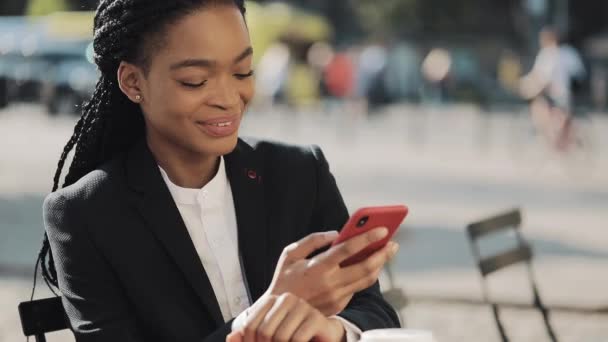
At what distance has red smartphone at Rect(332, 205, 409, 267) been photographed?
1966mm

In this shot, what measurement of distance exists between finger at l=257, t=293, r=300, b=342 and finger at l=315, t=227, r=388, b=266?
0.10m

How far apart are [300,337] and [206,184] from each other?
0.68 meters

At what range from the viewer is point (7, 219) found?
40.6 feet

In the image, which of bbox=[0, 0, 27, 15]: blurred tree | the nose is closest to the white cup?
the nose

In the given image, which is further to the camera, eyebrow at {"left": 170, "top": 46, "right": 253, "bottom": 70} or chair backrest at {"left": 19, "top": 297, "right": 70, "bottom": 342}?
chair backrest at {"left": 19, "top": 297, "right": 70, "bottom": 342}

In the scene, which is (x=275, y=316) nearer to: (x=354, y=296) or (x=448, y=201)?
(x=354, y=296)

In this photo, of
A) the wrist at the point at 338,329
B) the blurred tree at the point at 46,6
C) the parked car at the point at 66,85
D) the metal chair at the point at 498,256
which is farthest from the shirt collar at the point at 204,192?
the blurred tree at the point at 46,6

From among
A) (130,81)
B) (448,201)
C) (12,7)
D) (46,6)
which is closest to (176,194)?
(130,81)

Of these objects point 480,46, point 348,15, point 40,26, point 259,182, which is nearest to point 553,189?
point 259,182

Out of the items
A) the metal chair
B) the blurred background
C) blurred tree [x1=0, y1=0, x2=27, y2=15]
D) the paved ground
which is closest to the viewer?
the metal chair

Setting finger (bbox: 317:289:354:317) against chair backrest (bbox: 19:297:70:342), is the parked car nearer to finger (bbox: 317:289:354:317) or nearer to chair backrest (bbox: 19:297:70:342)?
chair backrest (bbox: 19:297:70:342)

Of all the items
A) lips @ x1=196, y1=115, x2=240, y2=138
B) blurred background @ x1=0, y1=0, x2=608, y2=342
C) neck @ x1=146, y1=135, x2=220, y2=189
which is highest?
lips @ x1=196, y1=115, x2=240, y2=138

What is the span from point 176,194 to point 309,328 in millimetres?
696

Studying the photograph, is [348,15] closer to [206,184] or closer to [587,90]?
[587,90]
